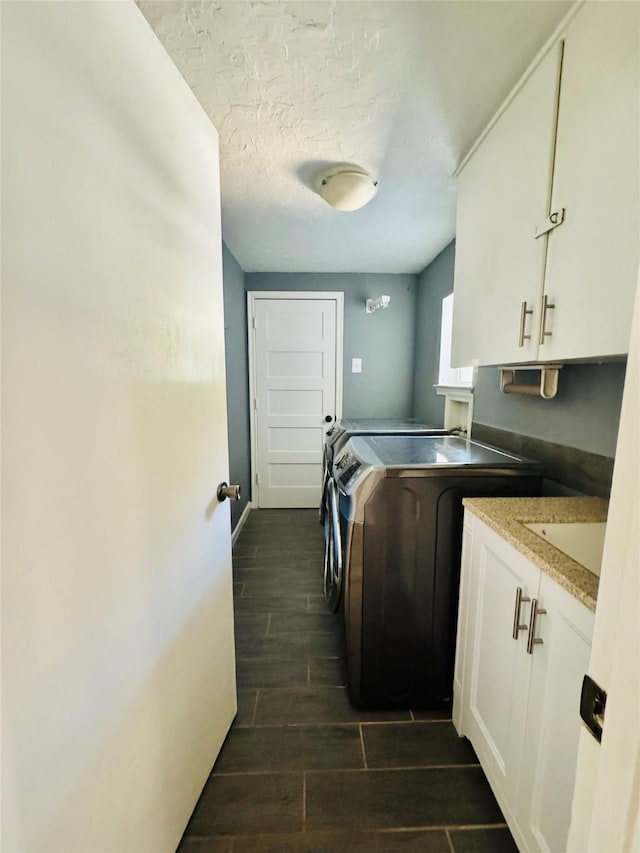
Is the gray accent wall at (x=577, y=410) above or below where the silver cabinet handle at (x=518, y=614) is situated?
above

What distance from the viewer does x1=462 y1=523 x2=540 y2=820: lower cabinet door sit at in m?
0.95

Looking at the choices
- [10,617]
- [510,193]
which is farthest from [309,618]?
[510,193]

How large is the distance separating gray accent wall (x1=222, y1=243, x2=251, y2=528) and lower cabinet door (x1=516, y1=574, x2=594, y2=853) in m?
2.25

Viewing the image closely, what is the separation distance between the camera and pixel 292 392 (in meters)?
3.53

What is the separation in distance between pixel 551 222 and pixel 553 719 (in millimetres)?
1289

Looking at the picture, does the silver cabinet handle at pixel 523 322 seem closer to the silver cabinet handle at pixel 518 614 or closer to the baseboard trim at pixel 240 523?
the silver cabinet handle at pixel 518 614

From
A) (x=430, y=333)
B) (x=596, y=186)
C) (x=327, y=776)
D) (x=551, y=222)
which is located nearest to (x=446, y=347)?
(x=430, y=333)

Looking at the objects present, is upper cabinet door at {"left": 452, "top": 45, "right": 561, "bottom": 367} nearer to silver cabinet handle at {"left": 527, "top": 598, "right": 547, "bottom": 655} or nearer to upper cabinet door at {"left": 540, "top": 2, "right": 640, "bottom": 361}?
upper cabinet door at {"left": 540, "top": 2, "right": 640, "bottom": 361}

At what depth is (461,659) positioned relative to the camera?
1.31 meters

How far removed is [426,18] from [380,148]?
1.78ft

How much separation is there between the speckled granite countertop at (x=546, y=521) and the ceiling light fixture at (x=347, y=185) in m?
1.48

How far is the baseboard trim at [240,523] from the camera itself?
2915 mm

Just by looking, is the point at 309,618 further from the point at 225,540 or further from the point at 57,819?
the point at 57,819

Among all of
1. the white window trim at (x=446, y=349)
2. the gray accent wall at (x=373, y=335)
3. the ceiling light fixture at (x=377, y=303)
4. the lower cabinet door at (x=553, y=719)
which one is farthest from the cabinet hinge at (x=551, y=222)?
the gray accent wall at (x=373, y=335)
